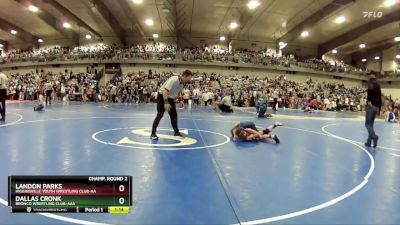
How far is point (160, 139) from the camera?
7.33 meters

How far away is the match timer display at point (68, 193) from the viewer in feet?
7.45

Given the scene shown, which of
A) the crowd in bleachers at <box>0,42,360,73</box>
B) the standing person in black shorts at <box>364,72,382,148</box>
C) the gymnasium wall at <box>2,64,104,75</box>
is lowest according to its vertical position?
the standing person in black shorts at <box>364,72,382,148</box>

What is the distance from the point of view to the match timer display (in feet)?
7.45

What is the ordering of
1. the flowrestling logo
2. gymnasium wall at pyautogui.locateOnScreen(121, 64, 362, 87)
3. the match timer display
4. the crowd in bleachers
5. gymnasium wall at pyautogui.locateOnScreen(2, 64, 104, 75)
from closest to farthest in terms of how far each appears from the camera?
the match timer display → the flowrestling logo → the crowd in bleachers → gymnasium wall at pyautogui.locateOnScreen(121, 64, 362, 87) → gymnasium wall at pyautogui.locateOnScreen(2, 64, 104, 75)

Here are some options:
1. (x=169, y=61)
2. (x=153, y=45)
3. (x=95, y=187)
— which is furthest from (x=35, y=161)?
(x=153, y=45)

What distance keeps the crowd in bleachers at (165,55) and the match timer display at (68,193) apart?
3260 centimetres

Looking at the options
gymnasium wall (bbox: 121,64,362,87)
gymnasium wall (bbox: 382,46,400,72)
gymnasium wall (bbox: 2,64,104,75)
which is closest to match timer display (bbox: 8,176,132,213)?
gymnasium wall (bbox: 121,64,362,87)

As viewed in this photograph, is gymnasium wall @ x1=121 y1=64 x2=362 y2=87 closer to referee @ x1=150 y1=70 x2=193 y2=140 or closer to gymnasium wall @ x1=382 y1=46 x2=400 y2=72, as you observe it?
gymnasium wall @ x1=382 y1=46 x2=400 y2=72

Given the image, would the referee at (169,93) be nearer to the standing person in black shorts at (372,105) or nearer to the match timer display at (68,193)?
the standing person in black shorts at (372,105)

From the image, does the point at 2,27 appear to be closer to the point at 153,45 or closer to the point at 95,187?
the point at 153,45

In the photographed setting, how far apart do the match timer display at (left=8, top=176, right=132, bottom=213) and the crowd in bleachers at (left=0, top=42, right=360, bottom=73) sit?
3260 centimetres

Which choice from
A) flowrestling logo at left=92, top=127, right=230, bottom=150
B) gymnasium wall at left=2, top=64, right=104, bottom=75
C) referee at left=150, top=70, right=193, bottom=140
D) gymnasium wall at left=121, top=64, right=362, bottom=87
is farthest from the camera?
gymnasium wall at left=2, top=64, right=104, bottom=75

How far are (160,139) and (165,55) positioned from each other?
28.0 meters

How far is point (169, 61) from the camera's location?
34156 mm
